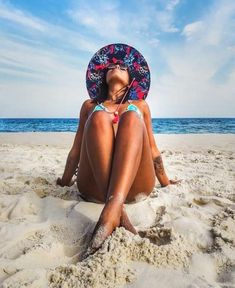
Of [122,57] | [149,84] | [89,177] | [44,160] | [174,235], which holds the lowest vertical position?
[44,160]

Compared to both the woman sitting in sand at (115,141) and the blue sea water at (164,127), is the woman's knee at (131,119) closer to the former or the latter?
the woman sitting in sand at (115,141)

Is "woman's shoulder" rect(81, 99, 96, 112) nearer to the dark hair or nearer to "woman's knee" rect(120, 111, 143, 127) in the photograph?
the dark hair

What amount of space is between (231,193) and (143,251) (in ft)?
4.82

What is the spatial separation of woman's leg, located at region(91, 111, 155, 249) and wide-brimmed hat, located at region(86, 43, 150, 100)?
76 cm

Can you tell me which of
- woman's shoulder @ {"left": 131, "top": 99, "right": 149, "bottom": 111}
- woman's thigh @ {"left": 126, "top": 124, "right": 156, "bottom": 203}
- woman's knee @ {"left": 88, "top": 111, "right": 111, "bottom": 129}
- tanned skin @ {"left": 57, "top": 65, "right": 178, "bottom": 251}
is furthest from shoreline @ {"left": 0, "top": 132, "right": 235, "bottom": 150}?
woman's knee @ {"left": 88, "top": 111, "right": 111, "bottom": 129}

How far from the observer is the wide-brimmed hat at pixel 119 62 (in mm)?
2393

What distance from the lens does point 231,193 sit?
2457mm

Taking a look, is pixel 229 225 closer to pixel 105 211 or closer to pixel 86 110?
pixel 105 211

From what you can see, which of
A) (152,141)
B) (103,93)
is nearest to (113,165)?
(152,141)

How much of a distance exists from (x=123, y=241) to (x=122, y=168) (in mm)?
395

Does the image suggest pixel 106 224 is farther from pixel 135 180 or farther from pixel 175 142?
pixel 175 142

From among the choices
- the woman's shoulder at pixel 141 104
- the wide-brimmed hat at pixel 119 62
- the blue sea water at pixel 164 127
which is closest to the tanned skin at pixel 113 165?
the woman's shoulder at pixel 141 104

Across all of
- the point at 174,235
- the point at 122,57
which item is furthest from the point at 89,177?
the point at 122,57

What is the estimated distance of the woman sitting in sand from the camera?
1.52 meters
